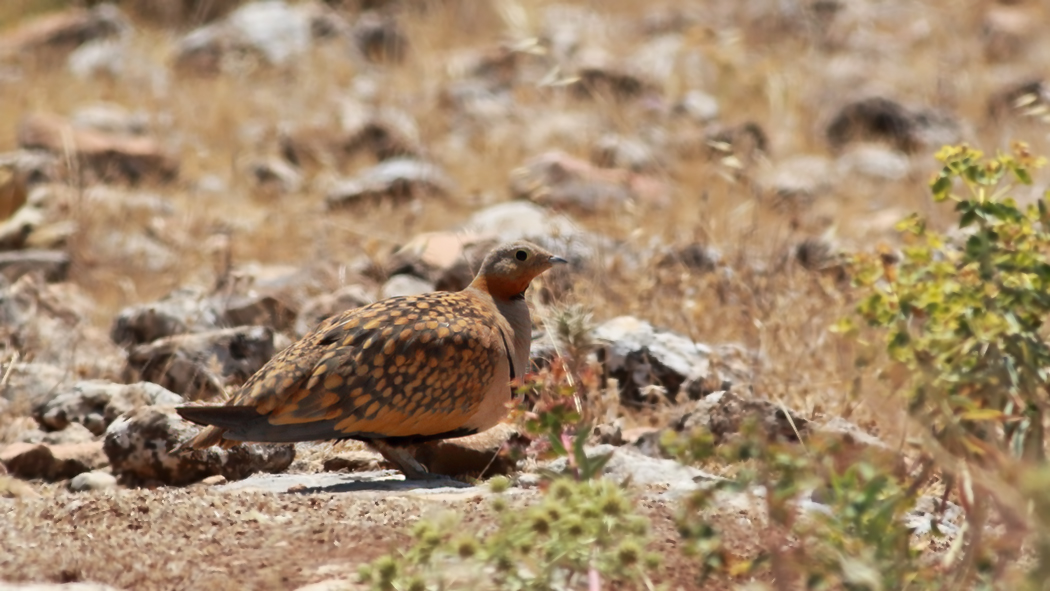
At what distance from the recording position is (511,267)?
4.75 metres

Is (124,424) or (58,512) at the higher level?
(58,512)

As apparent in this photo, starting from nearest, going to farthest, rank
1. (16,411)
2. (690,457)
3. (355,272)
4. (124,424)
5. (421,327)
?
(690,457) → (421,327) → (124,424) → (16,411) → (355,272)

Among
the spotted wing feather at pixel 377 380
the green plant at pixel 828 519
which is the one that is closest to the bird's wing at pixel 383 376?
the spotted wing feather at pixel 377 380

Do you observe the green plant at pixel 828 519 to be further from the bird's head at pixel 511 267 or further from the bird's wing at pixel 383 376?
the bird's head at pixel 511 267

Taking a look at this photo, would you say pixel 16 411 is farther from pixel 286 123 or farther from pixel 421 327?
pixel 286 123

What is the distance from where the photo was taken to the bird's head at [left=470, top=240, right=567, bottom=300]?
475 centimetres

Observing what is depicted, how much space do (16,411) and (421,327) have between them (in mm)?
2236

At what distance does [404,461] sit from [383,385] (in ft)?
1.37

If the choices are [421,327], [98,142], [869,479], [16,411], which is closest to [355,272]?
[16,411]

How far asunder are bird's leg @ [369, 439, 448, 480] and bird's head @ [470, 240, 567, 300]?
2.37ft

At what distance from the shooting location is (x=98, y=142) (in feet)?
33.6

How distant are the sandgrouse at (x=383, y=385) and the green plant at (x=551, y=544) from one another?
4.27ft

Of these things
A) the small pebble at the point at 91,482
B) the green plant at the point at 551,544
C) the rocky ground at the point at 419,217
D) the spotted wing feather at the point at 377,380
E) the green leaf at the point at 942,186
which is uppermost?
the green leaf at the point at 942,186

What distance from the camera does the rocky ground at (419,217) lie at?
385cm
